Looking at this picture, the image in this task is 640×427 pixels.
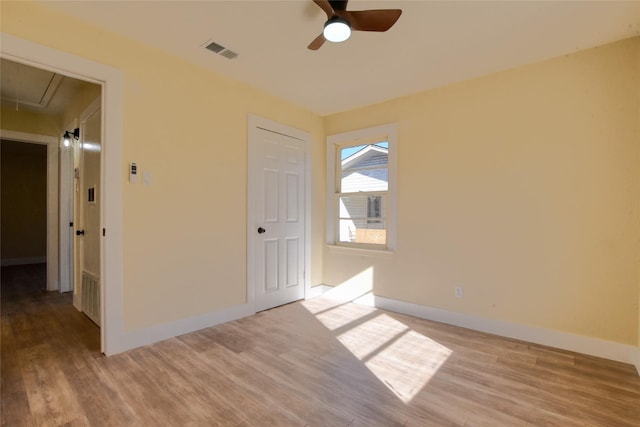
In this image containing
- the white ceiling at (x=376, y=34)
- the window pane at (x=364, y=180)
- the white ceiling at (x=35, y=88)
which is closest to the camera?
the white ceiling at (x=376, y=34)

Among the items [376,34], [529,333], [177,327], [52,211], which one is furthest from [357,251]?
[52,211]

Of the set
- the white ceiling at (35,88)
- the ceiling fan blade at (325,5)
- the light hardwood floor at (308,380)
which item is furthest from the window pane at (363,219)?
the white ceiling at (35,88)

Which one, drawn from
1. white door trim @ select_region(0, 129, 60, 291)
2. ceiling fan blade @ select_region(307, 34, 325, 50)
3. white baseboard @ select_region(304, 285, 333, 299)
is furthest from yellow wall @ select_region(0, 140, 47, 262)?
ceiling fan blade @ select_region(307, 34, 325, 50)

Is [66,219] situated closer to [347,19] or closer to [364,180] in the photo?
[364,180]

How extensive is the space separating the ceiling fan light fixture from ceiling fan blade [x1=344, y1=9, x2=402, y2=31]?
0.05m

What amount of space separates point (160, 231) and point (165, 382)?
1225mm

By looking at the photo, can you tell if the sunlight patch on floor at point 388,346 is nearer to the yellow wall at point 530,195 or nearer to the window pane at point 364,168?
the yellow wall at point 530,195

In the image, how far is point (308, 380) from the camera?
2051 millimetres

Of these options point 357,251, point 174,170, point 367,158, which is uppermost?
point 367,158

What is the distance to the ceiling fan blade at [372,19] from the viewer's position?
1751 millimetres

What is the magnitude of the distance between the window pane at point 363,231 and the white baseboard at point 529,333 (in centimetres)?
75

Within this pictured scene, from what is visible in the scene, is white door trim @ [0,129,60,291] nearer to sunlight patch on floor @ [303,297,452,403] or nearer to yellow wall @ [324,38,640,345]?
sunlight patch on floor @ [303,297,452,403]

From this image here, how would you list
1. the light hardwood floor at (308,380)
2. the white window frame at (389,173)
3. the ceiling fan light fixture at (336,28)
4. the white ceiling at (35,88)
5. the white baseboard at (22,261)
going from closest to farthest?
the light hardwood floor at (308,380) < the ceiling fan light fixture at (336,28) < the white ceiling at (35,88) < the white window frame at (389,173) < the white baseboard at (22,261)

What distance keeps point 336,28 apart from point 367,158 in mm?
2154
